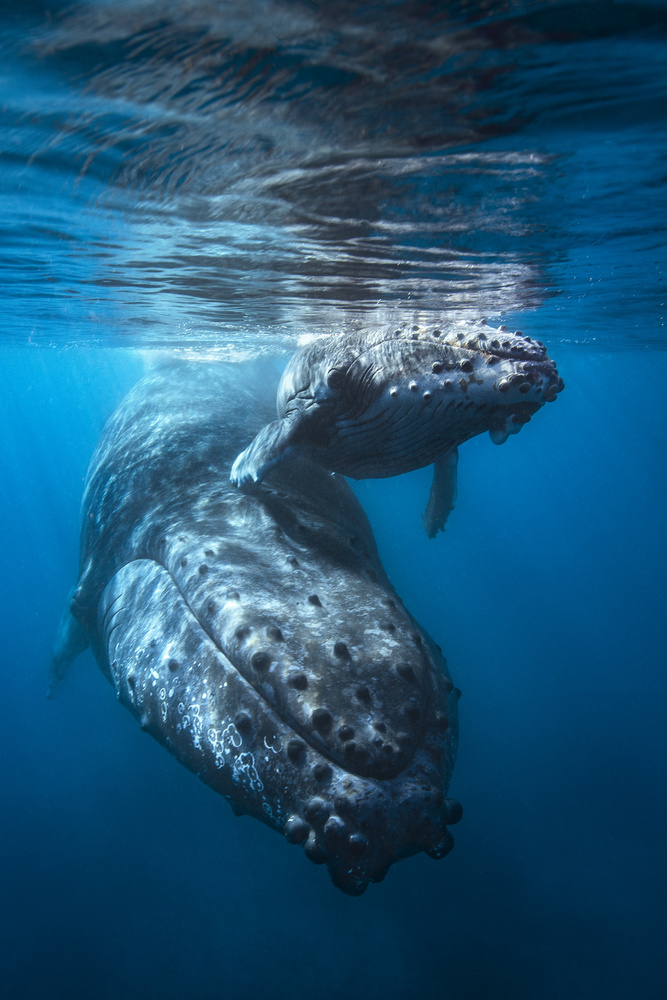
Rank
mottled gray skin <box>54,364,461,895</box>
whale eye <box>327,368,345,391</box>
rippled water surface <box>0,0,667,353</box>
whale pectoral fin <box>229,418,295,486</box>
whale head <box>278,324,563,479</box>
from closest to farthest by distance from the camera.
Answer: mottled gray skin <box>54,364,461,895</box> < rippled water surface <box>0,0,667,353</box> < whale head <box>278,324,563,479</box> < whale eye <box>327,368,345,391</box> < whale pectoral fin <box>229,418,295,486</box>

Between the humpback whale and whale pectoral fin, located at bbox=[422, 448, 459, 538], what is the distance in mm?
2108

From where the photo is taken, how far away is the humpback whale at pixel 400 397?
16.3ft

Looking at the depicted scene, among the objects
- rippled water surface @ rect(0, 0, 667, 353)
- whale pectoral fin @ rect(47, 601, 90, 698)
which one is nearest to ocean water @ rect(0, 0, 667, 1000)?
rippled water surface @ rect(0, 0, 667, 353)

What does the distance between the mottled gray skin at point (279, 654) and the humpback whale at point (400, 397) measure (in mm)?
910

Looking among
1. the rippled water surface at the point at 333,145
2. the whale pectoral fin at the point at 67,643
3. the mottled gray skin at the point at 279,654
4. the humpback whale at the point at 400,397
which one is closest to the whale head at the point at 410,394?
the humpback whale at the point at 400,397

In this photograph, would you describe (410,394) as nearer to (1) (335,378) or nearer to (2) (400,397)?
(2) (400,397)

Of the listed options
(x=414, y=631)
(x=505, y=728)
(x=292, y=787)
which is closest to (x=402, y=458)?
(x=414, y=631)

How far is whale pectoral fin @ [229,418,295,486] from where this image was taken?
604 cm

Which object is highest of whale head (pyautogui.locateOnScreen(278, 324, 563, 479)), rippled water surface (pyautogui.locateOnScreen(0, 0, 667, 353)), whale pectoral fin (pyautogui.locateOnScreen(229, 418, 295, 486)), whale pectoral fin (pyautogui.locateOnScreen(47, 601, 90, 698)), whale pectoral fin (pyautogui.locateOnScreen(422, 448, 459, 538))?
rippled water surface (pyautogui.locateOnScreen(0, 0, 667, 353))

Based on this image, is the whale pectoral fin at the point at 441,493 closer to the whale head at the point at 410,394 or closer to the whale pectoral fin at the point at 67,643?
the whale head at the point at 410,394

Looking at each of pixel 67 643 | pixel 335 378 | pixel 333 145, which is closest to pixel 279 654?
pixel 335 378

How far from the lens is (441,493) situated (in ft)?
28.6

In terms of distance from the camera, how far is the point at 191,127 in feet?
19.8

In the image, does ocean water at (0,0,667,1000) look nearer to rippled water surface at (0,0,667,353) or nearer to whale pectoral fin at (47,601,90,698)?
rippled water surface at (0,0,667,353)
